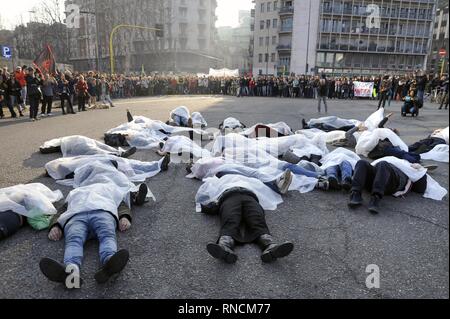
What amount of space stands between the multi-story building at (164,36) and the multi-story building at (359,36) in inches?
791

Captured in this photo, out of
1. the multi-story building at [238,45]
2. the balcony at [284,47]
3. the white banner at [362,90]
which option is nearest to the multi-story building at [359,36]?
the balcony at [284,47]

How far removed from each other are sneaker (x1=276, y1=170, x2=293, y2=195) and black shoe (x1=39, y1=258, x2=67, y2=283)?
121 inches

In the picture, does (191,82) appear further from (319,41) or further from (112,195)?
(319,41)

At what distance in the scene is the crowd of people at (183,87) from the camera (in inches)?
565

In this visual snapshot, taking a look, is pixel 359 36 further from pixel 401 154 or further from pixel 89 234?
pixel 89 234

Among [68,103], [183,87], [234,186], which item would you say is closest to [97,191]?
[234,186]

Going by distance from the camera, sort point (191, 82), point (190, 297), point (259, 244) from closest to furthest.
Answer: point (190, 297), point (259, 244), point (191, 82)

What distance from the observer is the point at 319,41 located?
5919 cm

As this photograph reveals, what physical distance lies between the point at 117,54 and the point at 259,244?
239ft

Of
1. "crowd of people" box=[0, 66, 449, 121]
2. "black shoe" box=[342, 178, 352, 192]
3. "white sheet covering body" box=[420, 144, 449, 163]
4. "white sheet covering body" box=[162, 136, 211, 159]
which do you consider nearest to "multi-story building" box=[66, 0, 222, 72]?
"crowd of people" box=[0, 66, 449, 121]

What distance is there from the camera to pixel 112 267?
294cm

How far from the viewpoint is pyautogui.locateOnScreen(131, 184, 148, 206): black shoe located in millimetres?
4715

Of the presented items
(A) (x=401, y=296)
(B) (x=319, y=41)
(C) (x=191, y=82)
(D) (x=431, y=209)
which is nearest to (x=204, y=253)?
(A) (x=401, y=296)

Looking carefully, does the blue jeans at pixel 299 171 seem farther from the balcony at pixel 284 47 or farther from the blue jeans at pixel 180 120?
the balcony at pixel 284 47
